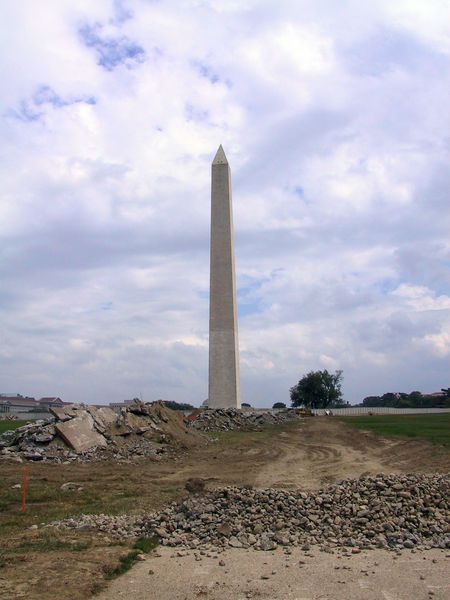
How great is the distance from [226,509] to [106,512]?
2.71 meters

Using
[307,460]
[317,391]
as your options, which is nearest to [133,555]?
[307,460]

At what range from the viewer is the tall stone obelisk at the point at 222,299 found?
1539 inches

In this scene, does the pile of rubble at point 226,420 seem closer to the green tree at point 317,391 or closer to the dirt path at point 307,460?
the dirt path at point 307,460

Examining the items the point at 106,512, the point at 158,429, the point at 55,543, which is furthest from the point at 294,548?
the point at 158,429

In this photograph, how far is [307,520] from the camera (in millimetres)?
9812

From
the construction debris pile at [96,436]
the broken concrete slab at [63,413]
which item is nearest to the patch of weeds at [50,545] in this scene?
the construction debris pile at [96,436]

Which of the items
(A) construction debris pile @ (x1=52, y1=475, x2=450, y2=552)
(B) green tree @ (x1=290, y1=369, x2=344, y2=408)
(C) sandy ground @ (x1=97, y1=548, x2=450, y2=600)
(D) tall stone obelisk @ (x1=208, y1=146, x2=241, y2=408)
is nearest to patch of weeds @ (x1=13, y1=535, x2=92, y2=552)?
(A) construction debris pile @ (x1=52, y1=475, x2=450, y2=552)

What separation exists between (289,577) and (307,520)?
2.30 meters

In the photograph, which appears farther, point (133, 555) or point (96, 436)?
point (96, 436)

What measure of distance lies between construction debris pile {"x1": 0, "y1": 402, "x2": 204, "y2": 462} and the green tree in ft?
199

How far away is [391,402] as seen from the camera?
345ft

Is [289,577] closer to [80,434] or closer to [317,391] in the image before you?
[80,434]

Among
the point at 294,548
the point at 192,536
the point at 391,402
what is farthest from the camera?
the point at 391,402

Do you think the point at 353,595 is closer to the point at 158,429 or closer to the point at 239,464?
the point at 239,464
